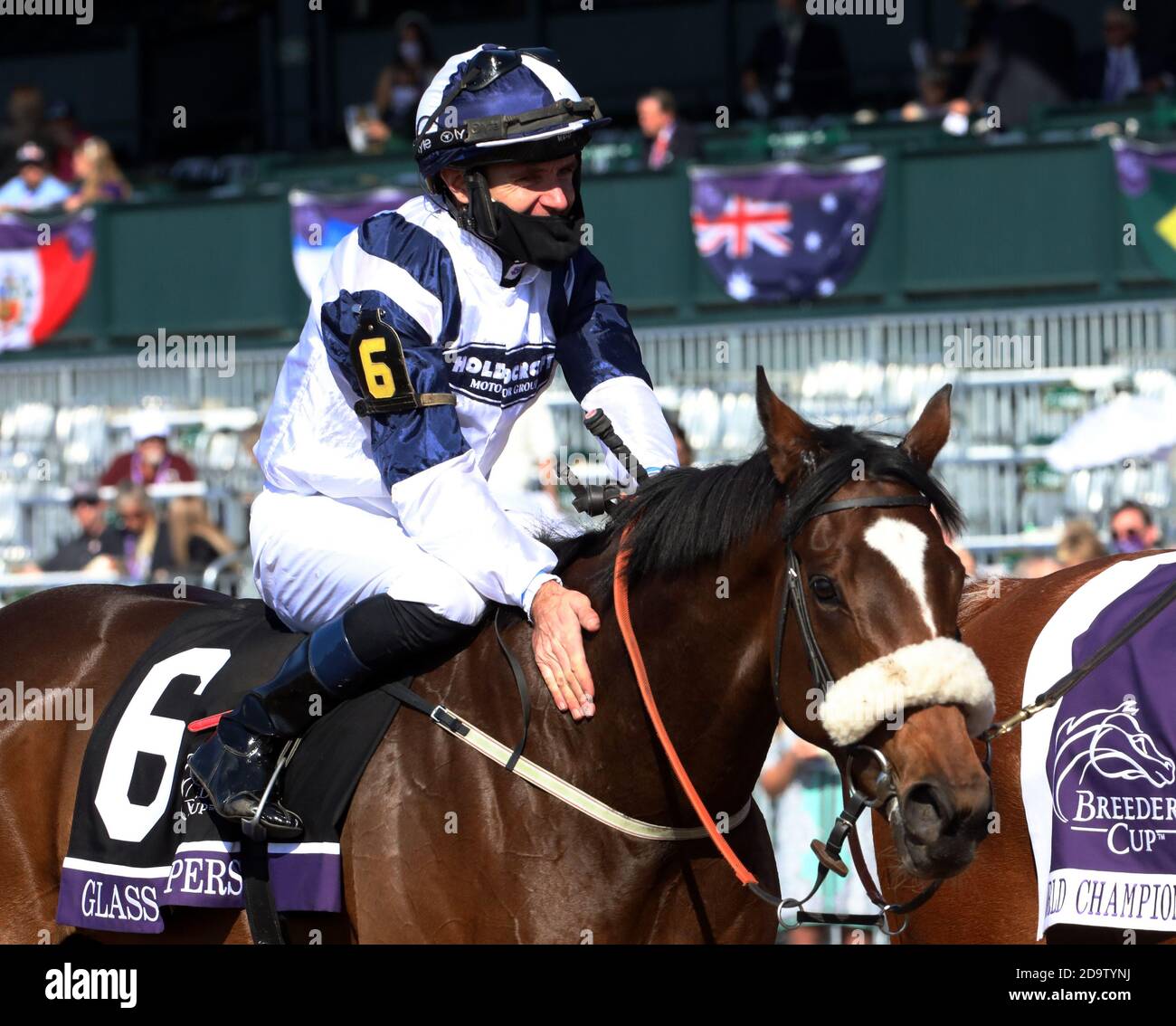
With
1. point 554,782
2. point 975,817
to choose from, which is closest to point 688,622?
point 554,782

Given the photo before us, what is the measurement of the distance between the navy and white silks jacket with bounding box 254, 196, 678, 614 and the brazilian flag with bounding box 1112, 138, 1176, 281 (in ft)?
24.9

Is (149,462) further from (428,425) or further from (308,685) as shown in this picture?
(428,425)

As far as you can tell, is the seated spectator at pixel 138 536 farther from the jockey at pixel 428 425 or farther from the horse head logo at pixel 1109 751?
the horse head logo at pixel 1109 751

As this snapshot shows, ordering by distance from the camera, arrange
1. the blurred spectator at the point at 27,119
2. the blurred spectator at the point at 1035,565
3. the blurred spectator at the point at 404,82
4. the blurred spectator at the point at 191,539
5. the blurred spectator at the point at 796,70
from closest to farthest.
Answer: the blurred spectator at the point at 1035,565 → the blurred spectator at the point at 191,539 → the blurred spectator at the point at 796,70 → the blurred spectator at the point at 404,82 → the blurred spectator at the point at 27,119

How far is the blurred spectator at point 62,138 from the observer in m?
14.9

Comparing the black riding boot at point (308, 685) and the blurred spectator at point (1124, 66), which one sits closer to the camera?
the black riding boot at point (308, 685)

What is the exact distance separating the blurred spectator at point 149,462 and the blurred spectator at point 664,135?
3.78 m

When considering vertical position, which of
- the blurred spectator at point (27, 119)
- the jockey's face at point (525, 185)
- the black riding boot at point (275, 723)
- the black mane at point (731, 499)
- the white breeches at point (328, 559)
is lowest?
the black riding boot at point (275, 723)

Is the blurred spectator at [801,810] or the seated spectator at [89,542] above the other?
the seated spectator at [89,542]

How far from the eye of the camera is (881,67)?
49.3 feet

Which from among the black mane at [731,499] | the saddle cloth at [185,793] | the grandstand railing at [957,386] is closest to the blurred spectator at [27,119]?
the grandstand railing at [957,386]

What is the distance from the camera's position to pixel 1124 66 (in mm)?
12195

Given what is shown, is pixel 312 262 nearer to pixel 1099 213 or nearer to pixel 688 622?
pixel 1099 213
